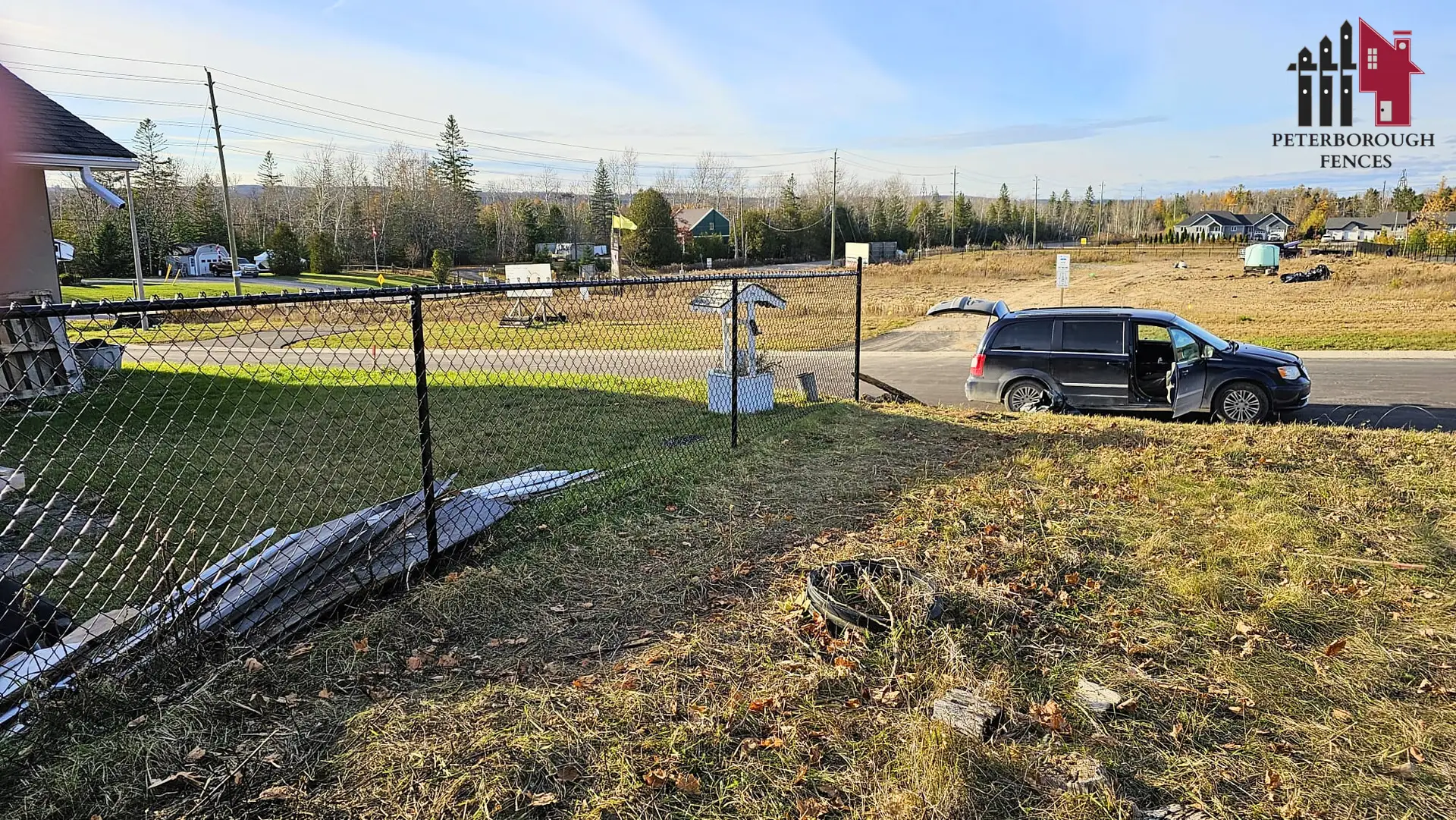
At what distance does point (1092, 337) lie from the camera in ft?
32.4

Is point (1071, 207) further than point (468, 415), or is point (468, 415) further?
point (1071, 207)

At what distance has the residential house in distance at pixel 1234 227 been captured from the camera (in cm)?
9750

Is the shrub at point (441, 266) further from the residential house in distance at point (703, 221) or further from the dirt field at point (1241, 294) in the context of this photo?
the residential house in distance at point (703, 221)

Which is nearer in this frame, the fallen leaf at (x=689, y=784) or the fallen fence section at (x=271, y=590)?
the fallen leaf at (x=689, y=784)

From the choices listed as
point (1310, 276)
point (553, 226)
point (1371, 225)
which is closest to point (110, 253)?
point (553, 226)

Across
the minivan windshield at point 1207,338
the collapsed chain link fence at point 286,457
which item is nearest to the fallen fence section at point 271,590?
the collapsed chain link fence at point 286,457

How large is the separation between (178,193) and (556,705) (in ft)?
225

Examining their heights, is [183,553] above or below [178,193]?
below

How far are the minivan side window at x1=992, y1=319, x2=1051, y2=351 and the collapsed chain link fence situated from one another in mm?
2273

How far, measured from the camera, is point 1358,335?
18.1m

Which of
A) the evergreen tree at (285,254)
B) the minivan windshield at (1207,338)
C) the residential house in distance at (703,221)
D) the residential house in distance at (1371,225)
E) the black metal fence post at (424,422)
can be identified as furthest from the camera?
the residential house in distance at (1371,225)

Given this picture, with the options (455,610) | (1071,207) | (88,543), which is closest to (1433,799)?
(455,610)

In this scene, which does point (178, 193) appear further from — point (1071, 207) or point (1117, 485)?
point (1071, 207)

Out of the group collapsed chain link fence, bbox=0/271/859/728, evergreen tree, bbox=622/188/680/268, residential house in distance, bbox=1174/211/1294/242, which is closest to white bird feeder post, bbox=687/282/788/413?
collapsed chain link fence, bbox=0/271/859/728
